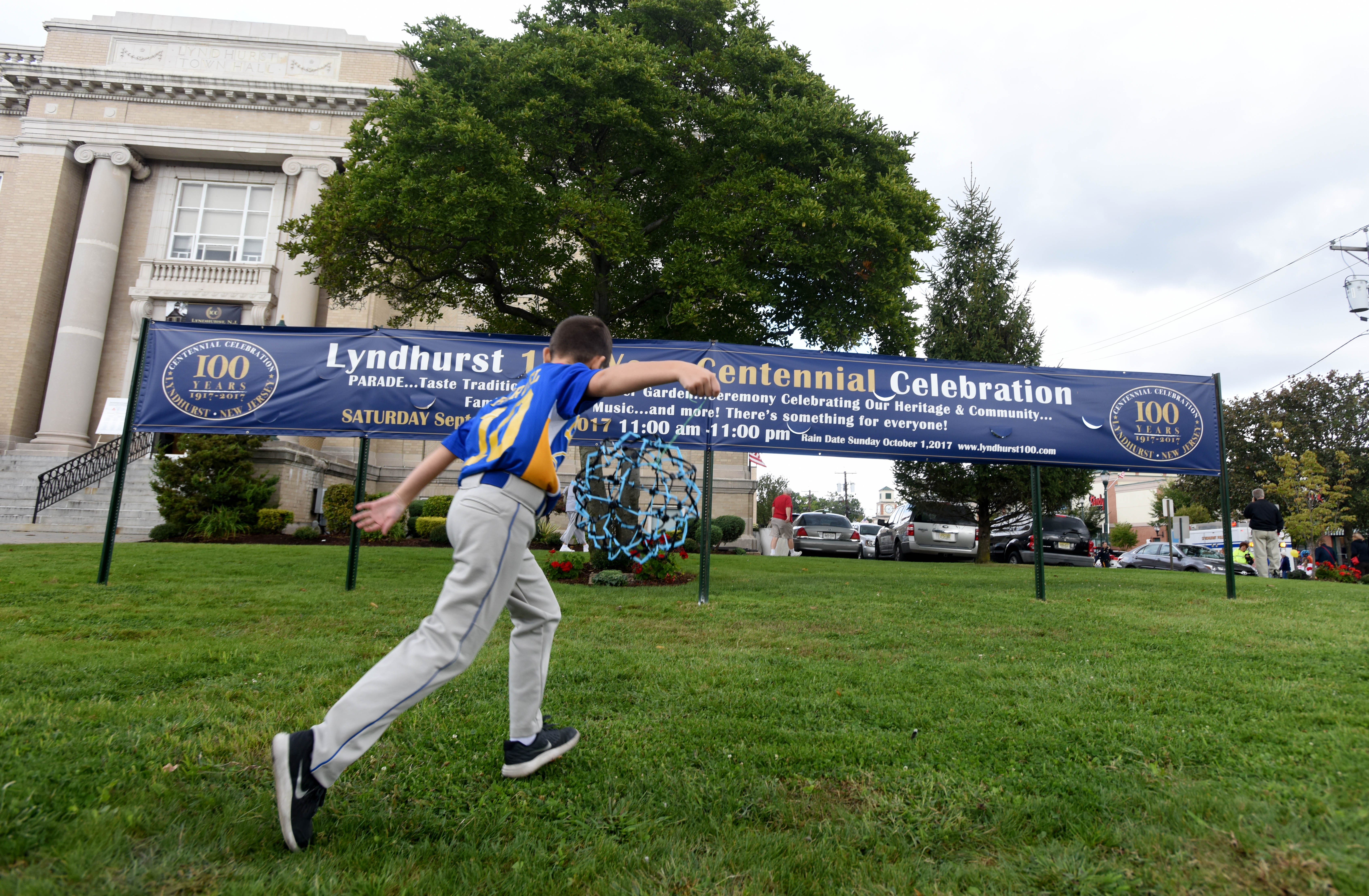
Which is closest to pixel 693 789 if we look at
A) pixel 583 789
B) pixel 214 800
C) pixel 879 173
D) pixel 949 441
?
pixel 583 789

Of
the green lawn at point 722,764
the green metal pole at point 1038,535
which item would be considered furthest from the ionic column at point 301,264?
the green metal pole at point 1038,535

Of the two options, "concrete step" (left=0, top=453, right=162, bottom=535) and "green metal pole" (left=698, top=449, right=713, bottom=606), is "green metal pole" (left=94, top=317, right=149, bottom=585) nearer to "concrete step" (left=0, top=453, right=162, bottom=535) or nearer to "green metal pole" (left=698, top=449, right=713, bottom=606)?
"green metal pole" (left=698, top=449, right=713, bottom=606)

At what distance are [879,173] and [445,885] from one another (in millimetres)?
13452

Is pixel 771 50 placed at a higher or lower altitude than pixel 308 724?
higher

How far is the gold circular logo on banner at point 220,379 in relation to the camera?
805 centimetres

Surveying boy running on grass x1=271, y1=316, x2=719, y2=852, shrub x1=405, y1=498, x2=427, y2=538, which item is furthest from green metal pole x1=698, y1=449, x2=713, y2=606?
shrub x1=405, y1=498, x2=427, y2=538

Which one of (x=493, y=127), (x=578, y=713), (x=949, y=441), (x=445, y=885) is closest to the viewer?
(x=445, y=885)

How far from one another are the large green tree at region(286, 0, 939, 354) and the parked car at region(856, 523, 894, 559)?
421 inches

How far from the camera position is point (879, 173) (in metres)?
13.5

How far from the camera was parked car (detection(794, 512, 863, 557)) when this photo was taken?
2208 centimetres

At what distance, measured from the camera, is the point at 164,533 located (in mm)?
16375

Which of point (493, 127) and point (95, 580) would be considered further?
point (493, 127)

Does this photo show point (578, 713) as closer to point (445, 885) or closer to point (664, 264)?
point (445, 885)

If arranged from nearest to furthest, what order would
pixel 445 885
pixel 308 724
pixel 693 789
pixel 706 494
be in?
pixel 445 885
pixel 693 789
pixel 308 724
pixel 706 494
